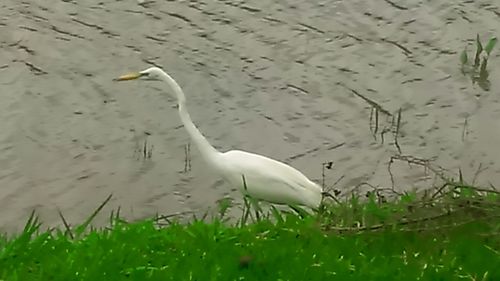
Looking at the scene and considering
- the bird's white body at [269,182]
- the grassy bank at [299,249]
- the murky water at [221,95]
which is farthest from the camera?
the murky water at [221,95]

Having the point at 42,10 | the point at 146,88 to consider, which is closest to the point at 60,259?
the point at 146,88

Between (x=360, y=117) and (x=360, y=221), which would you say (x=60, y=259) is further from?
(x=360, y=117)

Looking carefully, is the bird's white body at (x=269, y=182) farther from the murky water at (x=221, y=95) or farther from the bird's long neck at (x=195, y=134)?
the murky water at (x=221, y=95)

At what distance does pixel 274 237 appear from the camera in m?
4.37

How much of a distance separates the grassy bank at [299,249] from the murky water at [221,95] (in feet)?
9.63

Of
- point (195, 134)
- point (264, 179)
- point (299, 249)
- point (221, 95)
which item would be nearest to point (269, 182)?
point (264, 179)

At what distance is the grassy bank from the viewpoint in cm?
384

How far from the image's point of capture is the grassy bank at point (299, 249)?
3.84 metres

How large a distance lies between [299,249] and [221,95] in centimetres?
493

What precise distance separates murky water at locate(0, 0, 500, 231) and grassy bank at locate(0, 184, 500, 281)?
2.94m

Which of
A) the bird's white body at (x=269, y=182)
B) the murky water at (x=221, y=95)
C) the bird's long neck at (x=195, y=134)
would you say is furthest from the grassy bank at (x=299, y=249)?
the murky water at (x=221, y=95)

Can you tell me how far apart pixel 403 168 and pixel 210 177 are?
1414 mm

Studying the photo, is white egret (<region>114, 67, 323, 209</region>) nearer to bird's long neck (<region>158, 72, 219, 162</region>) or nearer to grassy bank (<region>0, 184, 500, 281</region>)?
bird's long neck (<region>158, 72, 219, 162</region>)

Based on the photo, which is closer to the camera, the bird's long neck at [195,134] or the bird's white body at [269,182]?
the bird's white body at [269,182]
